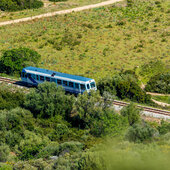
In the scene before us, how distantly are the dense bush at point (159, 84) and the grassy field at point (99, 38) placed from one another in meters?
6.34

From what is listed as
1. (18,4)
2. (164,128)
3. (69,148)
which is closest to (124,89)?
(164,128)

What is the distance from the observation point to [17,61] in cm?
4541

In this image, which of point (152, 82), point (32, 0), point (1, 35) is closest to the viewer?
point (152, 82)

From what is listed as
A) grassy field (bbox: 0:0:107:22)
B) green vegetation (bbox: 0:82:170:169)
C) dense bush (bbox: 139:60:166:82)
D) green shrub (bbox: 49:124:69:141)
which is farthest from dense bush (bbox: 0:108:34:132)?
grassy field (bbox: 0:0:107:22)

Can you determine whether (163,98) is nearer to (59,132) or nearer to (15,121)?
(59,132)

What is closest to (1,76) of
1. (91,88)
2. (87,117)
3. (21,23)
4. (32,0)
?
(91,88)

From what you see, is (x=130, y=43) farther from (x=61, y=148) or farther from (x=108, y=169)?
(x=108, y=169)

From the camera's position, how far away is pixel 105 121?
27797mm

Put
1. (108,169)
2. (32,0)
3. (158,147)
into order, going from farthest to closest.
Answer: (32,0) < (158,147) < (108,169)

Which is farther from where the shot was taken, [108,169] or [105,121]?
[105,121]

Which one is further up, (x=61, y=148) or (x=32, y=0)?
(x=32, y=0)

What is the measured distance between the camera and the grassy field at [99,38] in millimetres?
50219

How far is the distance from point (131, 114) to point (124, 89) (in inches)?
279

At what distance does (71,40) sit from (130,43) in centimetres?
1078
